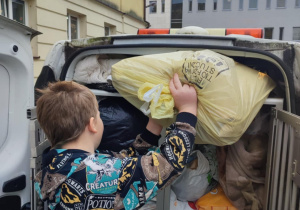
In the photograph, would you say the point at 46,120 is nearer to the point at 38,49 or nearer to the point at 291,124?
the point at 291,124

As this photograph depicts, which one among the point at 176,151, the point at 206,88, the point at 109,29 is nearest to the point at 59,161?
the point at 176,151

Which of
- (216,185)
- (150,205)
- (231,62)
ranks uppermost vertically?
(231,62)

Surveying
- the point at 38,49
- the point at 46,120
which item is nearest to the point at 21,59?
the point at 46,120

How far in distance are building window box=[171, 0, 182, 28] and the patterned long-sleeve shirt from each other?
26659mm

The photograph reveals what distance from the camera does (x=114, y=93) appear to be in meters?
1.74

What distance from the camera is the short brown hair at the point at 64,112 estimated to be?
48.0 inches

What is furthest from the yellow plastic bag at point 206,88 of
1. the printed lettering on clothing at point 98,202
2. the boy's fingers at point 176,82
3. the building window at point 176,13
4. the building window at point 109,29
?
the building window at point 176,13

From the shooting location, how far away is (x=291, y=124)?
4.31 ft

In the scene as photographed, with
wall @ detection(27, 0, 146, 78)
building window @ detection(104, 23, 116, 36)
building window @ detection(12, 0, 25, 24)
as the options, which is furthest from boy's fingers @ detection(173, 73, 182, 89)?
building window @ detection(104, 23, 116, 36)

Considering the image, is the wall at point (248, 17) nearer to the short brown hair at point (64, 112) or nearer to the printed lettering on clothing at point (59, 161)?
the short brown hair at point (64, 112)

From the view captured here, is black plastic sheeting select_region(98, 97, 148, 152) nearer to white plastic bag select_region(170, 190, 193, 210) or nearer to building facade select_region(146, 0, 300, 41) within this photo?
white plastic bag select_region(170, 190, 193, 210)

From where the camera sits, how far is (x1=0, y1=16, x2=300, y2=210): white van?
1.43 metres

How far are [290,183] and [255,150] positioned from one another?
40 centimetres

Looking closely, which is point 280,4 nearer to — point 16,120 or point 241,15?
point 241,15
